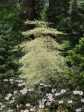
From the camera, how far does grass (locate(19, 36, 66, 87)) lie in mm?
10016

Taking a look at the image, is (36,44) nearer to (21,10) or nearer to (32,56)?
(32,56)

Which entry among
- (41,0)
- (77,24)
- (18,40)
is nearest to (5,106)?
(18,40)

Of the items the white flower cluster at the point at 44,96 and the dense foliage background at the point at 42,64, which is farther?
the dense foliage background at the point at 42,64

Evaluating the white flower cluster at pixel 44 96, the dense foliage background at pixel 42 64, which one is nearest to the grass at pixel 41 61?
the dense foliage background at pixel 42 64

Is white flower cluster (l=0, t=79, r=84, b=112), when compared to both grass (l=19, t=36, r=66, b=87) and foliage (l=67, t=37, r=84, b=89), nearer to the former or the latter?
grass (l=19, t=36, r=66, b=87)

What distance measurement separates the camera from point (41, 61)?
1032 centimetres

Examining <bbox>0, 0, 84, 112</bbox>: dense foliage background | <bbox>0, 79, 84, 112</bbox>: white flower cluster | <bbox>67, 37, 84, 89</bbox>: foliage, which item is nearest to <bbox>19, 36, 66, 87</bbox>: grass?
<bbox>0, 0, 84, 112</bbox>: dense foliage background

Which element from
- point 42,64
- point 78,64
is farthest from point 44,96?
point 78,64

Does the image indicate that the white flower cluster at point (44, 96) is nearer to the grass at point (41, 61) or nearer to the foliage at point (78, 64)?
the grass at point (41, 61)

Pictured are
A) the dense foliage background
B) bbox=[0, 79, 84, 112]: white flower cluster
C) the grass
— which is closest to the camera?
bbox=[0, 79, 84, 112]: white flower cluster

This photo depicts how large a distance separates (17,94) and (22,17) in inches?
183

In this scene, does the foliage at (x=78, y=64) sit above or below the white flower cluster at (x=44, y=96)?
above

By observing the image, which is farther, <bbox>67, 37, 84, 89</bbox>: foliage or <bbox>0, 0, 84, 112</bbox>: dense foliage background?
<bbox>67, 37, 84, 89</bbox>: foliage

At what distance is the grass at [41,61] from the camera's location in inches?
394
